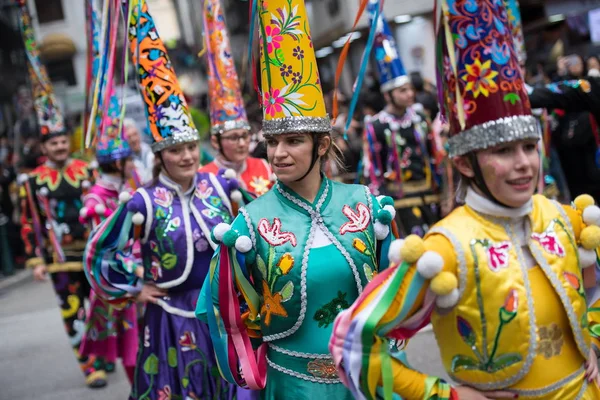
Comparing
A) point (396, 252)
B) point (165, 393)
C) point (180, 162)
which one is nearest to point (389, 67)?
point (180, 162)

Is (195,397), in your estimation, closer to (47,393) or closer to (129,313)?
(129,313)

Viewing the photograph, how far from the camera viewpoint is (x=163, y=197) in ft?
14.1

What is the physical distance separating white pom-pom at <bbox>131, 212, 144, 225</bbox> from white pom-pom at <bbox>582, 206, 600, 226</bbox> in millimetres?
2491

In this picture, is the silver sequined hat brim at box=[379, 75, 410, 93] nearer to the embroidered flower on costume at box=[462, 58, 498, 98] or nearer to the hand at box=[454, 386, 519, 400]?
the embroidered flower on costume at box=[462, 58, 498, 98]

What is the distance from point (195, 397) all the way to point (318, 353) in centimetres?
140

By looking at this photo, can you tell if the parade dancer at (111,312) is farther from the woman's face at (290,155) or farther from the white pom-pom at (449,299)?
→ the white pom-pom at (449,299)

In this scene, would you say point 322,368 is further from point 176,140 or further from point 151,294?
point 176,140

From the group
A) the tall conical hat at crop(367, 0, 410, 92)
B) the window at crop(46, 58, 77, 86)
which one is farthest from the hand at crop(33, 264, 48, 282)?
the window at crop(46, 58, 77, 86)

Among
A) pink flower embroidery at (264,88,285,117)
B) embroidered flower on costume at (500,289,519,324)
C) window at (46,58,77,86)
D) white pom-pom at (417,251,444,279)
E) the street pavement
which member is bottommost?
the street pavement

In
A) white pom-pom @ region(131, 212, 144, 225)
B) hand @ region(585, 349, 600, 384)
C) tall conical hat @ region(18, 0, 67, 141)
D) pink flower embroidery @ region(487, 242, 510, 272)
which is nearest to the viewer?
pink flower embroidery @ region(487, 242, 510, 272)

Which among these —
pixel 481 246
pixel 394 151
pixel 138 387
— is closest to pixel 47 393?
pixel 138 387

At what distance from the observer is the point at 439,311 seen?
2262 mm

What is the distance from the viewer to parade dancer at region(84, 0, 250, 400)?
4.20m

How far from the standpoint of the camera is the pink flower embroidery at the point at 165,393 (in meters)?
4.23
